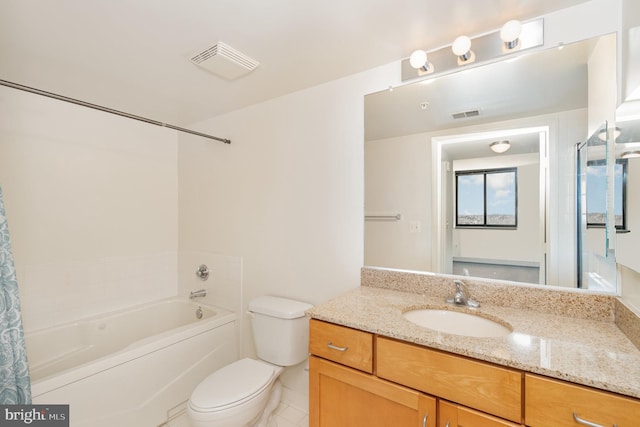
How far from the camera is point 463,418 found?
3.04ft

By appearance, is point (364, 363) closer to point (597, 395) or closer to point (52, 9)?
point (597, 395)

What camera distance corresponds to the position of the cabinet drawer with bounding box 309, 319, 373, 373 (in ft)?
3.72

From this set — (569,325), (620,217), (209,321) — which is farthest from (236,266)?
(620,217)

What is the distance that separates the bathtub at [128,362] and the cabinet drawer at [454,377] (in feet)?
4.93

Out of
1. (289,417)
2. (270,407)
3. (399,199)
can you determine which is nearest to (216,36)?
(399,199)

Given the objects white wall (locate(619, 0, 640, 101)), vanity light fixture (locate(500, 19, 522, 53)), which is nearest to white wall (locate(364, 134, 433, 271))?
vanity light fixture (locate(500, 19, 522, 53))

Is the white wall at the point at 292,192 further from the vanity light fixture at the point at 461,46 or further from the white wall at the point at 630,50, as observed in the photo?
the white wall at the point at 630,50

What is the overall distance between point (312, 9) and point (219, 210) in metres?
1.73

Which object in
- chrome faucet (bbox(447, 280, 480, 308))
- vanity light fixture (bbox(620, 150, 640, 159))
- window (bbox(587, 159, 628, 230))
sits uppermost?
vanity light fixture (bbox(620, 150, 640, 159))

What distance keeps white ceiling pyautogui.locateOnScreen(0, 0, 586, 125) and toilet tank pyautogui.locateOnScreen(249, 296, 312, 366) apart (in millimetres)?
1465

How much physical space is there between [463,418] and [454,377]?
0.12 m

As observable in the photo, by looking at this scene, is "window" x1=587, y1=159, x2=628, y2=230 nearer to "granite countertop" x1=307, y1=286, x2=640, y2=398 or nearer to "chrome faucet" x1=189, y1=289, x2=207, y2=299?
"granite countertop" x1=307, y1=286, x2=640, y2=398

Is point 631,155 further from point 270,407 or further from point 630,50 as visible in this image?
point 270,407

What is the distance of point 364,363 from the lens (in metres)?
1.14
